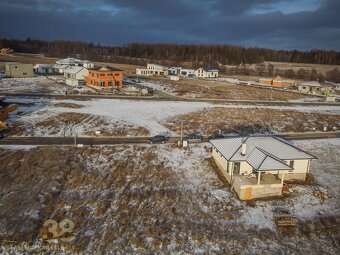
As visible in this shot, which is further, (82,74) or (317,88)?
(317,88)

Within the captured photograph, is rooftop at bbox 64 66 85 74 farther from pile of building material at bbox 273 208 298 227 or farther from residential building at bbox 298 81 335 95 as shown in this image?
pile of building material at bbox 273 208 298 227

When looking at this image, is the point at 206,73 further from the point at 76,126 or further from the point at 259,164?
the point at 259,164

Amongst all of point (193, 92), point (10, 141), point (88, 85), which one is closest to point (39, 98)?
point (88, 85)

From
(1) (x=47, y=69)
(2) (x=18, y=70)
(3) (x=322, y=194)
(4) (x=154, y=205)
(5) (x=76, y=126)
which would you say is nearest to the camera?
(4) (x=154, y=205)

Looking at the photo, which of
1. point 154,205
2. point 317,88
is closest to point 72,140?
point 154,205

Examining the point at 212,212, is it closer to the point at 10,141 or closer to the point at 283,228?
the point at 283,228

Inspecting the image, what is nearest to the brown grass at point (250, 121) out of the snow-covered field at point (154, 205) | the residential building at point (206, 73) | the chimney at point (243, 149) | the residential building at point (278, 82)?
the snow-covered field at point (154, 205)

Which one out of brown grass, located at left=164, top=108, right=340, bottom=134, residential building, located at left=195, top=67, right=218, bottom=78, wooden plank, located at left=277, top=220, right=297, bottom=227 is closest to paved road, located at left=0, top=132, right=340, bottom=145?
brown grass, located at left=164, top=108, right=340, bottom=134

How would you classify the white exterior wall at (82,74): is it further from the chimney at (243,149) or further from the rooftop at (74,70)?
the chimney at (243,149)
